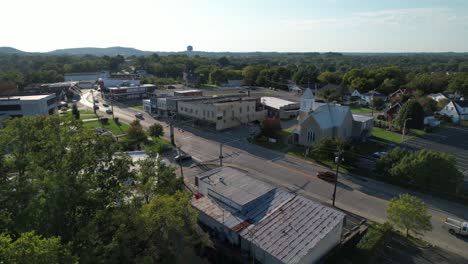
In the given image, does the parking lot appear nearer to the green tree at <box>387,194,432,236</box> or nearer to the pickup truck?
the pickup truck

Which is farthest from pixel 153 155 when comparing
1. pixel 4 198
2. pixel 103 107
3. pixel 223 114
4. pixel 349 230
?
pixel 103 107

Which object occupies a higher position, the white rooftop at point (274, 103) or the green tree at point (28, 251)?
the green tree at point (28, 251)

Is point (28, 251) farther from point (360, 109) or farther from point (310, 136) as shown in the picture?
point (360, 109)

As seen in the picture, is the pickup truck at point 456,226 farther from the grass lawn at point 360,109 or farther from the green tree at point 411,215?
the grass lawn at point 360,109

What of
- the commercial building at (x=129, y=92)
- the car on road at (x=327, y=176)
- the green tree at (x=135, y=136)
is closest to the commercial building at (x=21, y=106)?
the commercial building at (x=129, y=92)

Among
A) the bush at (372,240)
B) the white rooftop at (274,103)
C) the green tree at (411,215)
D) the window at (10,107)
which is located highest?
the window at (10,107)

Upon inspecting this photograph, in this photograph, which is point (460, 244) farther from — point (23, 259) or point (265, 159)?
point (23, 259)
